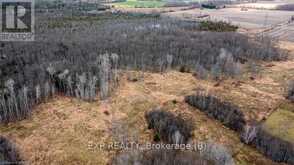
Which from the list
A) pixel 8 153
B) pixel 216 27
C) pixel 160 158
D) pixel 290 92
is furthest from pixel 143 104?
pixel 216 27

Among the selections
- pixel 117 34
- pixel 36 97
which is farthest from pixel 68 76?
pixel 117 34

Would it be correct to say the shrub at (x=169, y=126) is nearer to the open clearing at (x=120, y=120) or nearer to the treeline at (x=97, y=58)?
the open clearing at (x=120, y=120)

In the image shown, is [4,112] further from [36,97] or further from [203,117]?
[203,117]

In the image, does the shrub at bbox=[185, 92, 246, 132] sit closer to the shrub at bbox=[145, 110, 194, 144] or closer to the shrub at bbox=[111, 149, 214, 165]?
the shrub at bbox=[145, 110, 194, 144]

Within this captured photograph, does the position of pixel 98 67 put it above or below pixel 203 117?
Result: above

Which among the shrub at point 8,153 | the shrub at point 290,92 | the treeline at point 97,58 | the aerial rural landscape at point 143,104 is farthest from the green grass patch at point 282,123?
the shrub at point 8,153

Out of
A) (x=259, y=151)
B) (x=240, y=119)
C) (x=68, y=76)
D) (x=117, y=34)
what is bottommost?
(x=259, y=151)
